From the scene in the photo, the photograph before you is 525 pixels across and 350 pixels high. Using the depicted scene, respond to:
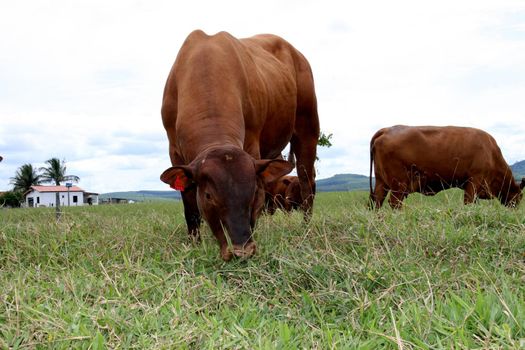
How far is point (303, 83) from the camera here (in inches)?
336

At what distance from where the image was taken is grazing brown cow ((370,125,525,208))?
1216 centimetres

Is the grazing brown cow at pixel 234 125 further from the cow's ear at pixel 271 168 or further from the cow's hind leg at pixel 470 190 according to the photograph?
the cow's hind leg at pixel 470 190

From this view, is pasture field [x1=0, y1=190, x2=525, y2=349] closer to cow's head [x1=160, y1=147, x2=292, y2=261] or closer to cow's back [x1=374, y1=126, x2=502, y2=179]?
cow's head [x1=160, y1=147, x2=292, y2=261]

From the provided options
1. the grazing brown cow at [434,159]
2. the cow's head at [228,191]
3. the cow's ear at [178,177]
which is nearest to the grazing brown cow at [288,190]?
the grazing brown cow at [434,159]

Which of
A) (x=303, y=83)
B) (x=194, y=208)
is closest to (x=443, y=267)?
(x=194, y=208)

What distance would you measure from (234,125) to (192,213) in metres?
0.99

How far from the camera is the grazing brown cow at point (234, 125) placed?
15.8 feet

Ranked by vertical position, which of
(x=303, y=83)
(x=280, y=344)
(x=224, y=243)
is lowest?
(x=280, y=344)

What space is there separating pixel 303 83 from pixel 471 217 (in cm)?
358

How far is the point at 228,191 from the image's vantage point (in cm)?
475

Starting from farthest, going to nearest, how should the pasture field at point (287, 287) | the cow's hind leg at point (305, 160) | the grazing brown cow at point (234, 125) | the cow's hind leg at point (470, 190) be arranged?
the cow's hind leg at point (470, 190), the cow's hind leg at point (305, 160), the grazing brown cow at point (234, 125), the pasture field at point (287, 287)

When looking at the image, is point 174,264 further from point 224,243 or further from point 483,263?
point 483,263

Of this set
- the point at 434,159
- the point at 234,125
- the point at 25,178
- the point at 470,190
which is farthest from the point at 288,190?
the point at 25,178

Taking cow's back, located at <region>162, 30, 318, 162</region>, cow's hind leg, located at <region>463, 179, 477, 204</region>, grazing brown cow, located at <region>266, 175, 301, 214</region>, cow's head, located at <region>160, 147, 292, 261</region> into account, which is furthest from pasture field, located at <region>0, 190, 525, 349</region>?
grazing brown cow, located at <region>266, 175, 301, 214</region>
